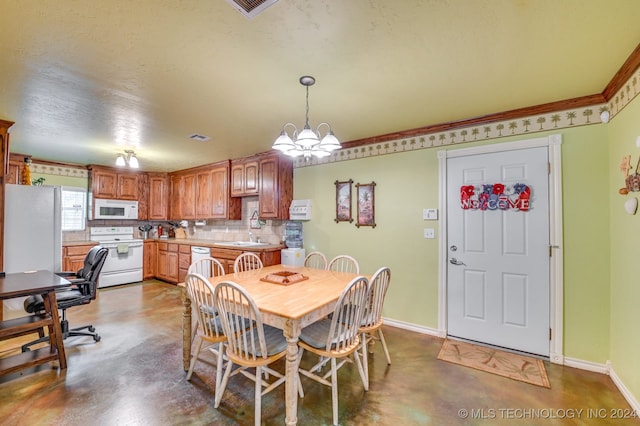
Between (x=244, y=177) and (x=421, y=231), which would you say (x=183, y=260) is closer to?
(x=244, y=177)

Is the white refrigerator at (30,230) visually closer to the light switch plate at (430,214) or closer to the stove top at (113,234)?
the stove top at (113,234)

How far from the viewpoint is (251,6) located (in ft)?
4.49

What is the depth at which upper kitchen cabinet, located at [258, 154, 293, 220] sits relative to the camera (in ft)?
14.0

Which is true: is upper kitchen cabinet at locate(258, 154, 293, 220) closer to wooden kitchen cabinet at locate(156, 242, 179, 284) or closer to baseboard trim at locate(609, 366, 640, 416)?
wooden kitchen cabinet at locate(156, 242, 179, 284)

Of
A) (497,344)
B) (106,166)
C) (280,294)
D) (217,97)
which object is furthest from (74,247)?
(497,344)

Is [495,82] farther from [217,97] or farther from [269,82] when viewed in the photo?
[217,97]

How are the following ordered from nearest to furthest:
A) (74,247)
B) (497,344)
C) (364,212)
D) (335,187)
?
(497,344), (364,212), (335,187), (74,247)

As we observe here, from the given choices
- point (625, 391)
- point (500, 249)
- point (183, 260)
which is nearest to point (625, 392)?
point (625, 391)

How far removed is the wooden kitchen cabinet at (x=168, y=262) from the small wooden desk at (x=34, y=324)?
2.88 metres

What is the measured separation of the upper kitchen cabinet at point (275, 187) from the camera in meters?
4.27

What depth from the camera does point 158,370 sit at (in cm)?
240

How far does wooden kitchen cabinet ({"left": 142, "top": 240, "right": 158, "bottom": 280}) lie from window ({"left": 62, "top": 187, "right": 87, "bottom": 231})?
1164 mm

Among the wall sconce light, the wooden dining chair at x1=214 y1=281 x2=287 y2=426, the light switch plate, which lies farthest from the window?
the light switch plate

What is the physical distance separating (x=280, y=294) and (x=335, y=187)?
2172 mm
